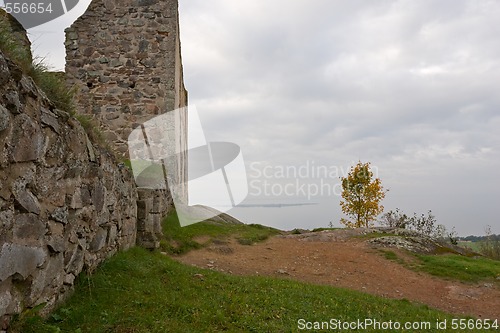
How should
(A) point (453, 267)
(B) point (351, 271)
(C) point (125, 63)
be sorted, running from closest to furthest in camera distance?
(B) point (351, 271) → (A) point (453, 267) → (C) point (125, 63)

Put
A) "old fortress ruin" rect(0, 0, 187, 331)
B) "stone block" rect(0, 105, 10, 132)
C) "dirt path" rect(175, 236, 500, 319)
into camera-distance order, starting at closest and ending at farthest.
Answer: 1. "stone block" rect(0, 105, 10, 132)
2. "old fortress ruin" rect(0, 0, 187, 331)
3. "dirt path" rect(175, 236, 500, 319)

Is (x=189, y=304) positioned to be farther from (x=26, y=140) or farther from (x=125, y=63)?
(x=125, y=63)

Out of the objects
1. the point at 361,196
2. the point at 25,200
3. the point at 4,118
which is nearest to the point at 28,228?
the point at 25,200

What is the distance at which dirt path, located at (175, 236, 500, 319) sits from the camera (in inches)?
372

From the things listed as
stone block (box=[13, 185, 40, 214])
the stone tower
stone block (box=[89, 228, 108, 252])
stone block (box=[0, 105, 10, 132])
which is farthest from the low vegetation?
stone block (box=[0, 105, 10, 132])

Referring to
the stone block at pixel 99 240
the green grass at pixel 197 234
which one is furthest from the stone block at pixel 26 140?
the green grass at pixel 197 234

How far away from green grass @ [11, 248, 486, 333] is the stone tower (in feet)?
26.8

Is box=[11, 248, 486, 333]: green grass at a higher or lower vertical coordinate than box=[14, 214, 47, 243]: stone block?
lower

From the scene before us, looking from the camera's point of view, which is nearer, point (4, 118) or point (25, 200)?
point (4, 118)

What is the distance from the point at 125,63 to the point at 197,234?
716 cm

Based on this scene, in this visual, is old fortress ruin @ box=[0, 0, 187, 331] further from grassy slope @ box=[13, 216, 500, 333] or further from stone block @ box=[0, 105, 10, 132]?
grassy slope @ box=[13, 216, 500, 333]

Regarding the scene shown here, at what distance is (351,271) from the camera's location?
11.2m

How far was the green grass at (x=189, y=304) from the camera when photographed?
455 centimetres

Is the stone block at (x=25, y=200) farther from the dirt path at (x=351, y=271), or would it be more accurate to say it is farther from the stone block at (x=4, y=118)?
the dirt path at (x=351, y=271)
